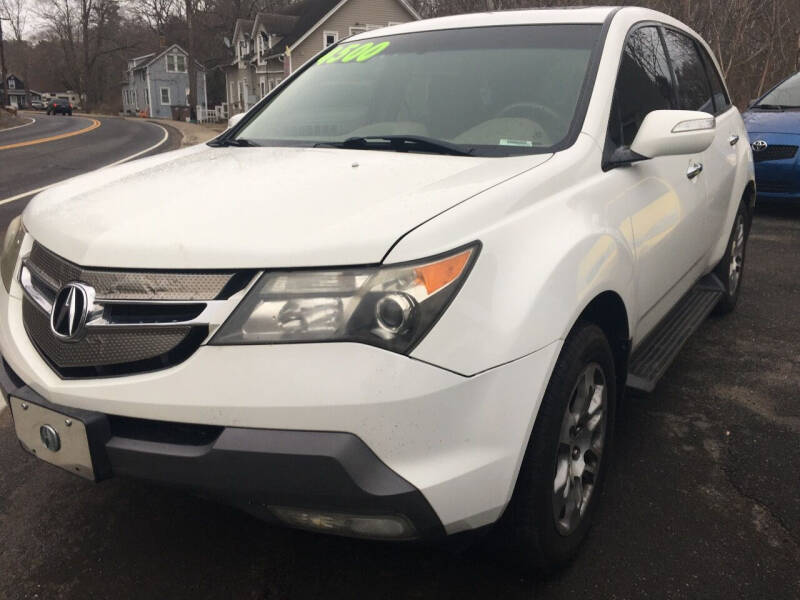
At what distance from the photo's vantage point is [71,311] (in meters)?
1.89

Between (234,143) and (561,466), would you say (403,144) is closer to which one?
(234,143)

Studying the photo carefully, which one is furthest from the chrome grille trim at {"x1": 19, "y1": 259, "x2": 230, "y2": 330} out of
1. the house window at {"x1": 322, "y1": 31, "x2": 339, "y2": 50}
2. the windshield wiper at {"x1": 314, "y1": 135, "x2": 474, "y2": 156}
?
the house window at {"x1": 322, "y1": 31, "x2": 339, "y2": 50}

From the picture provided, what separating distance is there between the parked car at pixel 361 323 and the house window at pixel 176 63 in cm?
7361

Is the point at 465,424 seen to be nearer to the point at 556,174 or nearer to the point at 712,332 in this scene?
the point at 556,174

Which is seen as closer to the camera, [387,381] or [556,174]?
[387,381]

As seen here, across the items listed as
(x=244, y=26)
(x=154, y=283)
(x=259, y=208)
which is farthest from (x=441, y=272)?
(x=244, y=26)

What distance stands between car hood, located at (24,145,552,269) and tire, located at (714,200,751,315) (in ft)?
8.29

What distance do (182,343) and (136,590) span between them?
893 millimetres

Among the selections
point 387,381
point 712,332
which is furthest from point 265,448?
point 712,332

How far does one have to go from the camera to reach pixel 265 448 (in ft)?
5.54

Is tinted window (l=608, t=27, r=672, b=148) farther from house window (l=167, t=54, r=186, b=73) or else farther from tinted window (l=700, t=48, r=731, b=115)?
house window (l=167, t=54, r=186, b=73)

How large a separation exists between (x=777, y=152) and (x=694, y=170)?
5.17m

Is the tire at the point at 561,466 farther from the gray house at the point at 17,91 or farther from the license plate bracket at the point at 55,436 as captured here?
the gray house at the point at 17,91

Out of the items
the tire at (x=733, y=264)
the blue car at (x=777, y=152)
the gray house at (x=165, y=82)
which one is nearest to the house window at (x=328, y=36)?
the gray house at (x=165, y=82)
